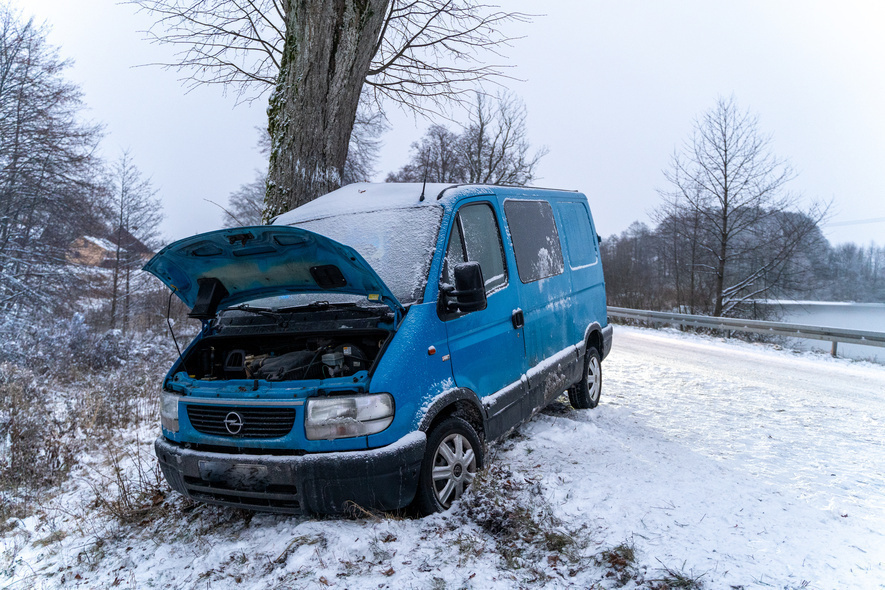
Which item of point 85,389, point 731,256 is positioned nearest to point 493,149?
point 731,256

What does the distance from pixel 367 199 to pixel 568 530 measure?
2.92 metres

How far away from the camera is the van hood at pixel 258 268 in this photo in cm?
323

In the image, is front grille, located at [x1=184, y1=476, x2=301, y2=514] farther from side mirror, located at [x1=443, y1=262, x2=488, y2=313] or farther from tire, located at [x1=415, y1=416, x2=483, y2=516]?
side mirror, located at [x1=443, y1=262, x2=488, y2=313]

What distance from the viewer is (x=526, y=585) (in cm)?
263

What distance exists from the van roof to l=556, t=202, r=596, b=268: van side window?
3.73ft

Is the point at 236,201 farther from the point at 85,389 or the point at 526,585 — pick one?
the point at 526,585

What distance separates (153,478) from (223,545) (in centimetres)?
207

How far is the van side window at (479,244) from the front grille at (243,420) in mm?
1428

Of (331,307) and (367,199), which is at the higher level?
(367,199)

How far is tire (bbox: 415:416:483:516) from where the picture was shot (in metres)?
3.13

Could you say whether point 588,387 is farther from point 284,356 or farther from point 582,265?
point 284,356

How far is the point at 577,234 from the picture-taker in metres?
6.19

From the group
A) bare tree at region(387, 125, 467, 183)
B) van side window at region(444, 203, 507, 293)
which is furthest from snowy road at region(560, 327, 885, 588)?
bare tree at region(387, 125, 467, 183)

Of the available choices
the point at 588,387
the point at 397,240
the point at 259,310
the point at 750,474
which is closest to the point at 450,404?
the point at 397,240
